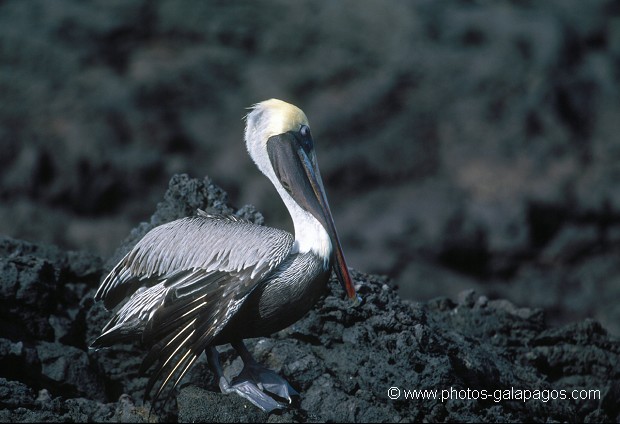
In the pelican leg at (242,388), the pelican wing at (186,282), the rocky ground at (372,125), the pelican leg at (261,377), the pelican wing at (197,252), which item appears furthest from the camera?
the rocky ground at (372,125)

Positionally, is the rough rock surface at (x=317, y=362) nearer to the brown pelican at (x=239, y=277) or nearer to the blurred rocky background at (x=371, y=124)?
the brown pelican at (x=239, y=277)

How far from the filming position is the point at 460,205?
39.7 feet

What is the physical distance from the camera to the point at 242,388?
4.90 meters

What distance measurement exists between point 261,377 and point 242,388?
0.14 meters

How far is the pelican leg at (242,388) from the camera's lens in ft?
15.9

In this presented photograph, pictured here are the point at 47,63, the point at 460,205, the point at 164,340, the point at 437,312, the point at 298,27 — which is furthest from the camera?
the point at 298,27

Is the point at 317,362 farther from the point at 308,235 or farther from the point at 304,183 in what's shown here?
the point at 304,183

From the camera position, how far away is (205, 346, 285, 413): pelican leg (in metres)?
4.84

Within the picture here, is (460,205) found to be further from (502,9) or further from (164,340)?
(164,340)

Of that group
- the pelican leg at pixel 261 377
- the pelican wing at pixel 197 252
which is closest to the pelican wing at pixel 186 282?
Result: the pelican wing at pixel 197 252

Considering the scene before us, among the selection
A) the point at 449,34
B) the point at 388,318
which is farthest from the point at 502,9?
the point at 388,318

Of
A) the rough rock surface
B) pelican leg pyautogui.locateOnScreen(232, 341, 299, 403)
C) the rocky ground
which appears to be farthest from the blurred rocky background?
pelican leg pyautogui.locateOnScreen(232, 341, 299, 403)

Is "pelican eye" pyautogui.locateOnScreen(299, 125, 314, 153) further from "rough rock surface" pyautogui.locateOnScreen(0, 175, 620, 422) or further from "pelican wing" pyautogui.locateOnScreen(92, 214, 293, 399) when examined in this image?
"rough rock surface" pyautogui.locateOnScreen(0, 175, 620, 422)

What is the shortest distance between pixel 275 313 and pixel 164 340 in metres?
0.58
